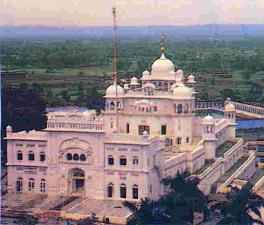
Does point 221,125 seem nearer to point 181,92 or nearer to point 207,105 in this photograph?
point 181,92

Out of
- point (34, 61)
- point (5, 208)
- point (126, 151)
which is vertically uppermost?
point (34, 61)

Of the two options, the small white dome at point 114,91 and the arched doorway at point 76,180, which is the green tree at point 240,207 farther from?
the small white dome at point 114,91

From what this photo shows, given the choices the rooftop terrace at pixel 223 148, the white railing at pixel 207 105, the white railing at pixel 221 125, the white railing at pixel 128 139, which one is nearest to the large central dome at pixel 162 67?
the white railing at pixel 221 125

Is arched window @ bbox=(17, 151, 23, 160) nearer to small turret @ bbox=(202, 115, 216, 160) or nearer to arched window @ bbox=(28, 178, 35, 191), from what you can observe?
arched window @ bbox=(28, 178, 35, 191)

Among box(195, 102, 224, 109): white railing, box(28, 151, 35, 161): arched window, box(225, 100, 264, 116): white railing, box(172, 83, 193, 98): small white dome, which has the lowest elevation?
box(225, 100, 264, 116): white railing

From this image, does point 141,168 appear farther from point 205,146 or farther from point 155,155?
point 205,146

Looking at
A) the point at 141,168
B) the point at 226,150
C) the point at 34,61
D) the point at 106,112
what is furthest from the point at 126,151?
the point at 34,61

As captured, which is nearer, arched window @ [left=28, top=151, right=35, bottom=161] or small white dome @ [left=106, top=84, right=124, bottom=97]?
arched window @ [left=28, top=151, right=35, bottom=161]

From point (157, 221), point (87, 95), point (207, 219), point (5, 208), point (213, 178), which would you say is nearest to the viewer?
point (157, 221)

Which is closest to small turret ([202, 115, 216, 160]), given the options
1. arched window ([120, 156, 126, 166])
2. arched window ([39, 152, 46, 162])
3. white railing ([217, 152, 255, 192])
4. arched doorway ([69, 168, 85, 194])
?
white railing ([217, 152, 255, 192])
